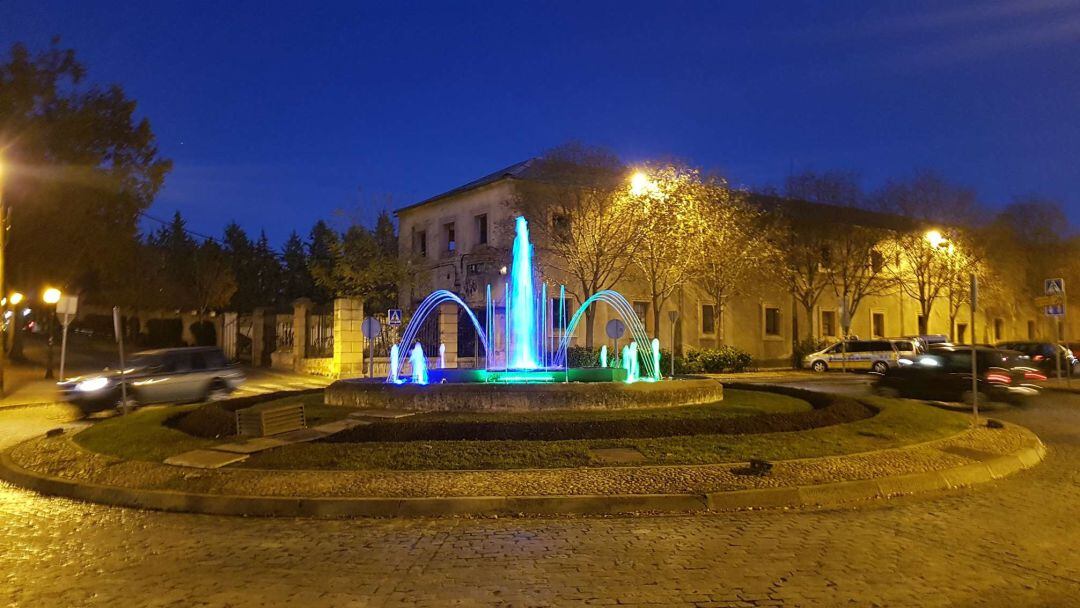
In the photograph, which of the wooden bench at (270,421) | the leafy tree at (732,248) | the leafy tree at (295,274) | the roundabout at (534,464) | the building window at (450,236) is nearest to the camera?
the roundabout at (534,464)

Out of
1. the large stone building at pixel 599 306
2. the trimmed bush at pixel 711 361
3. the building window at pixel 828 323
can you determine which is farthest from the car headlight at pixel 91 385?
the building window at pixel 828 323

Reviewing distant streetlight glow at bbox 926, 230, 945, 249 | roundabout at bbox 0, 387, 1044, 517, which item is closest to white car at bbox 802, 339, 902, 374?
distant streetlight glow at bbox 926, 230, 945, 249

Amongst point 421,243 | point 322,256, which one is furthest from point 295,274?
point 421,243

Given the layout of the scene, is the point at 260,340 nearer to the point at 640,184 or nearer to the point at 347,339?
the point at 347,339

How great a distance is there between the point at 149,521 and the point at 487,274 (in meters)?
31.6

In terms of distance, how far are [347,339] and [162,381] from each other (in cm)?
1178

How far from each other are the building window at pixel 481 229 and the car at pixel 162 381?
70.2ft

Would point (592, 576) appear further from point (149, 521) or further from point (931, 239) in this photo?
point (931, 239)

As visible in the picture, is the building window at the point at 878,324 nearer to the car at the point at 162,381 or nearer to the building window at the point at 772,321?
the building window at the point at 772,321

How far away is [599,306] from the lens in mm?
39531

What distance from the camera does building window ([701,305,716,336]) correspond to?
43.7 meters

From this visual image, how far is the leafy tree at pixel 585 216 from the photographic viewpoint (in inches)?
1368

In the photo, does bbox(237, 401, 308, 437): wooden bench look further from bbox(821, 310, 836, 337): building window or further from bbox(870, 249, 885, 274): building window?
bbox(821, 310, 836, 337): building window

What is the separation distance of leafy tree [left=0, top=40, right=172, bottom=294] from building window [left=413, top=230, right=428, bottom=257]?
15.8m
